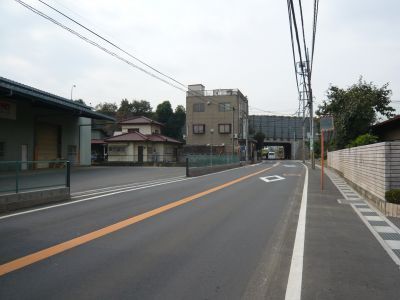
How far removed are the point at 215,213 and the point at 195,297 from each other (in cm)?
576

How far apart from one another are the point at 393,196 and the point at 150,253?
6.99m

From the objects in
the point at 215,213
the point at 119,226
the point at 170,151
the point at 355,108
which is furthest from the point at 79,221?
the point at 170,151

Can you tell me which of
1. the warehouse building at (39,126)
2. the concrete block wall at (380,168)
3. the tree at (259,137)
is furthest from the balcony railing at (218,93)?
the concrete block wall at (380,168)

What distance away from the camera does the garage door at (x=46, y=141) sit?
31203 millimetres

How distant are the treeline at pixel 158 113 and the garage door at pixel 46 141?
4076 cm

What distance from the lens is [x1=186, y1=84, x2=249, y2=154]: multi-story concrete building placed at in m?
63.3

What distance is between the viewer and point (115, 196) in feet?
44.8

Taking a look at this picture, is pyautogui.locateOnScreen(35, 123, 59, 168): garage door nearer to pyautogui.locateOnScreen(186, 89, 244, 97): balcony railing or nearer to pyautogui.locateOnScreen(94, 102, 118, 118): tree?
pyautogui.locateOnScreen(186, 89, 244, 97): balcony railing

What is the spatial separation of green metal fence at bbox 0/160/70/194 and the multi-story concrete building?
1995 inches

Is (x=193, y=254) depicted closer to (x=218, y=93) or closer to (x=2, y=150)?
(x=2, y=150)

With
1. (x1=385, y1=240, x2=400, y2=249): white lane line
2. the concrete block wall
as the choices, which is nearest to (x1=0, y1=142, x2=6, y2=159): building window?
the concrete block wall

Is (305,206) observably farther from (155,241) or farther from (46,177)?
(46,177)

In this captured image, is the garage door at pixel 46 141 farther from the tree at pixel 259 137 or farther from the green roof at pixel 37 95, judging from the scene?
the tree at pixel 259 137

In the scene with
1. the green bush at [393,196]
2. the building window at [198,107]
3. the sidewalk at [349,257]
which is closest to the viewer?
the sidewalk at [349,257]
